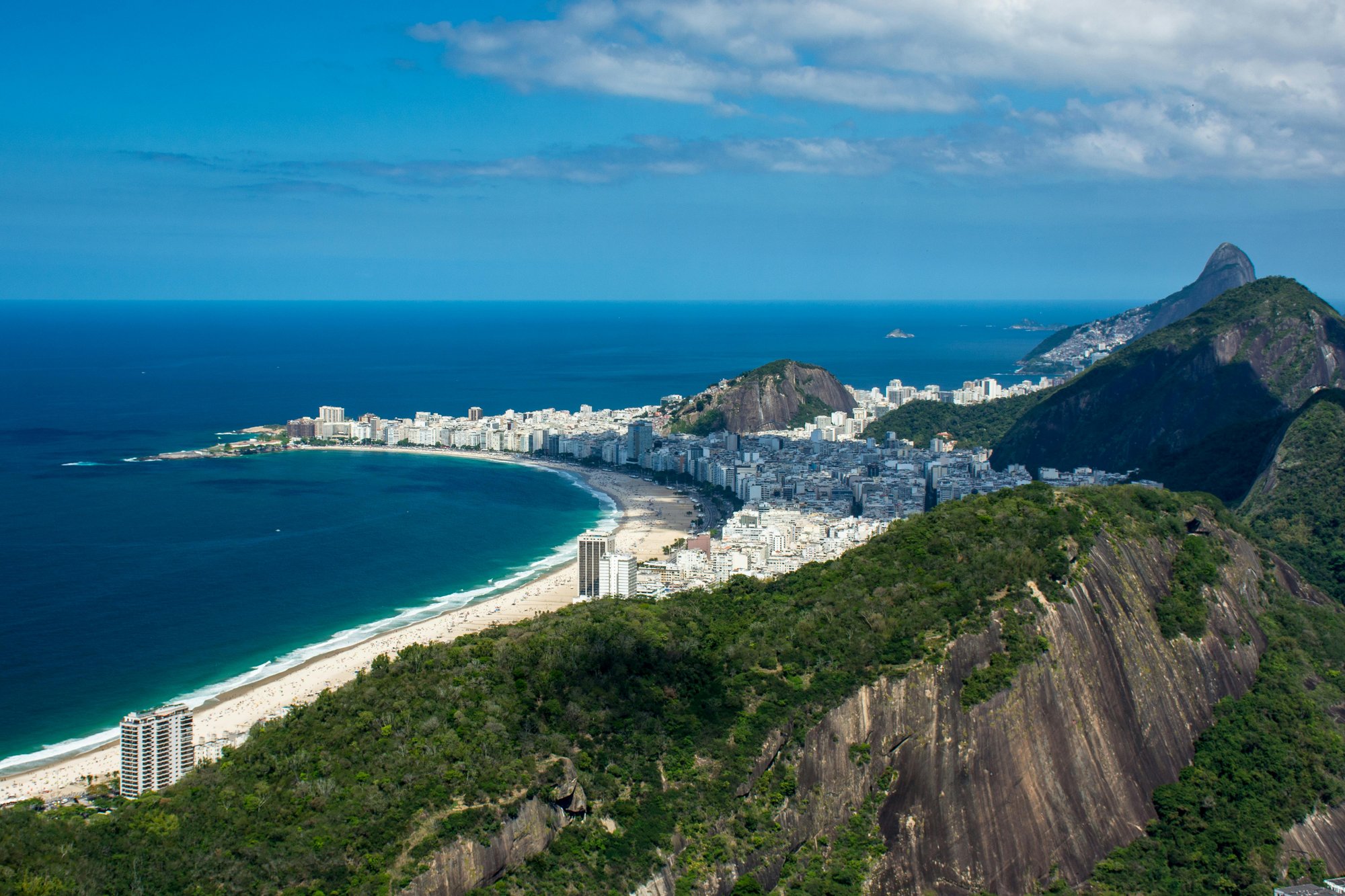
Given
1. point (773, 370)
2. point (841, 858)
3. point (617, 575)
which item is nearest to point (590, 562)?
point (617, 575)

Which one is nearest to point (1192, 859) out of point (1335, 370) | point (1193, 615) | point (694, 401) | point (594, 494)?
point (1193, 615)

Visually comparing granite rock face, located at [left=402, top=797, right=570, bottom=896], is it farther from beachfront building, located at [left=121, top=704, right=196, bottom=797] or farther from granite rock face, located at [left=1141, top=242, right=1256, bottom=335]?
granite rock face, located at [left=1141, top=242, right=1256, bottom=335]

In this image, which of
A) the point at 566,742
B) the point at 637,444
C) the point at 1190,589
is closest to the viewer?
the point at 566,742

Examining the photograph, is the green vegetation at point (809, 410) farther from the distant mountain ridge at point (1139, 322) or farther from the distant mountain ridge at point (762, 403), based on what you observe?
the distant mountain ridge at point (1139, 322)

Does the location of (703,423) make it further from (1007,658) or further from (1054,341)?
(1054,341)

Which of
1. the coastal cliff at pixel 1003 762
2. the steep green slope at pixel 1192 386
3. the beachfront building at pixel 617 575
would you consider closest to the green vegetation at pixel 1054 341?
the steep green slope at pixel 1192 386

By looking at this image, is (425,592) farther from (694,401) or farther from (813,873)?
(694,401)
